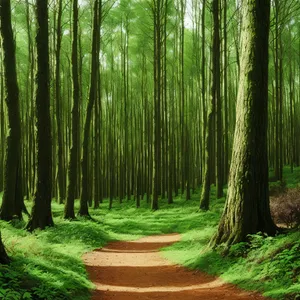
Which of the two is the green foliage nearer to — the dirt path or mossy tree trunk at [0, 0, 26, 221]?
the dirt path

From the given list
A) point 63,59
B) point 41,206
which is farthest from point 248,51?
point 63,59

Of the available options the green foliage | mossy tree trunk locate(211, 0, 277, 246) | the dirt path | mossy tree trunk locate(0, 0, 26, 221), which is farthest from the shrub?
mossy tree trunk locate(0, 0, 26, 221)

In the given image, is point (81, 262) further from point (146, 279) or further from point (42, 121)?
point (42, 121)

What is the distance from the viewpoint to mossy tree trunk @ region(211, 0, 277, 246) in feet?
23.7

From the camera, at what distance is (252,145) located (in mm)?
7281

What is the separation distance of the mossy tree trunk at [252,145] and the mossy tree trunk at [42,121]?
5793 mm

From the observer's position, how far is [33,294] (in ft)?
15.8

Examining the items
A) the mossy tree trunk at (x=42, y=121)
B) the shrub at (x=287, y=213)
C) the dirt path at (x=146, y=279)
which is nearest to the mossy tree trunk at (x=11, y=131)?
the mossy tree trunk at (x=42, y=121)

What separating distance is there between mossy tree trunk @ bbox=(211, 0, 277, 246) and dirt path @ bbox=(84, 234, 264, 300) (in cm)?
123

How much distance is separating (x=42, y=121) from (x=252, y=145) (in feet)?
20.7

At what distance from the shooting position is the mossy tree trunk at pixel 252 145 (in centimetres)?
723

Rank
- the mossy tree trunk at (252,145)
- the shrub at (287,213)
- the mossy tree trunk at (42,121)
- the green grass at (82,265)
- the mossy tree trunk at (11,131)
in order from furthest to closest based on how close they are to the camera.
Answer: the mossy tree trunk at (11,131)
the mossy tree trunk at (42,121)
the shrub at (287,213)
the mossy tree trunk at (252,145)
the green grass at (82,265)

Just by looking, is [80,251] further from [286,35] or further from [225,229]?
[286,35]

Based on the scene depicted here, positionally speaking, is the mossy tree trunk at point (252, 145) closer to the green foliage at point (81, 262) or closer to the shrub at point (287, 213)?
the green foliage at point (81, 262)
